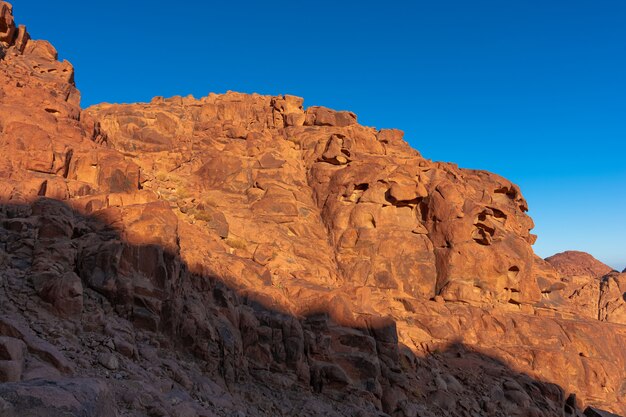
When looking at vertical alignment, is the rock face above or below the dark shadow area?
above

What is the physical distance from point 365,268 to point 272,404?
51.1 feet

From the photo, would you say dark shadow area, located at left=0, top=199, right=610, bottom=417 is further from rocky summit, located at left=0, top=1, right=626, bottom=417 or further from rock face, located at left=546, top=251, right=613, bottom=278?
rock face, located at left=546, top=251, right=613, bottom=278

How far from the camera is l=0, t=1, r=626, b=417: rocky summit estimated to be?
12188 mm

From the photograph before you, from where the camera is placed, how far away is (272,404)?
49.4ft

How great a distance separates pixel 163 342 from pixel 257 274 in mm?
7581

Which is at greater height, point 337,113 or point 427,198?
point 337,113

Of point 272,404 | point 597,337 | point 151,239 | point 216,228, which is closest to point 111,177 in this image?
point 216,228

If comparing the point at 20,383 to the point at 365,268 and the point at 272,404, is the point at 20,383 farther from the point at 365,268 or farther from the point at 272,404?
the point at 365,268

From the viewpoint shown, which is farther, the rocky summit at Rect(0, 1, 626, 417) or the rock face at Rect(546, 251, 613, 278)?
the rock face at Rect(546, 251, 613, 278)

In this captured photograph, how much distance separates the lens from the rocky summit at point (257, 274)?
12.2 metres

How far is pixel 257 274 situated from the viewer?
69.5 feet

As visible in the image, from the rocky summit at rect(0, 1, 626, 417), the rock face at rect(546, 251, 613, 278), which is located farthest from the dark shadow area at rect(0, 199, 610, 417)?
the rock face at rect(546, 251, 613, 278)

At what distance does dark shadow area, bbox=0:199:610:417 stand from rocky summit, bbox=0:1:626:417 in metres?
0.06

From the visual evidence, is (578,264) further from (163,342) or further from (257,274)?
(163,342)
